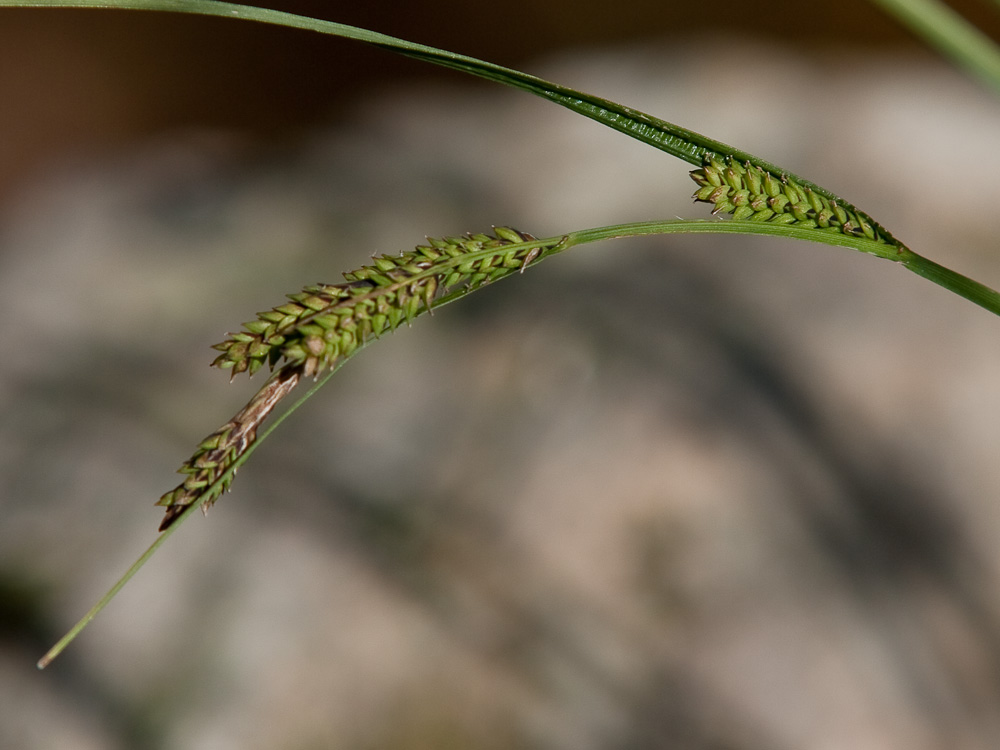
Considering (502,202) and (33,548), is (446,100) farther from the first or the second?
(33,548)

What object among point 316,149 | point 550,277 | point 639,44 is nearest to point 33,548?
point 550,277


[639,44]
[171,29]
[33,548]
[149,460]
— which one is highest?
[639,44]

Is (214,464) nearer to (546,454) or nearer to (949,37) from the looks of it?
(949,37)

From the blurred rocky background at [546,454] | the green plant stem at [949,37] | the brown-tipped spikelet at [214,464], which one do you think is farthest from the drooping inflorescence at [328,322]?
the blurred rocky background at [546,454]

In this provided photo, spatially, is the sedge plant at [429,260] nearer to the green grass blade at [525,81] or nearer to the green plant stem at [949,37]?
the green grass blade at [525,81]

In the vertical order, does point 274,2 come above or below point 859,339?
above

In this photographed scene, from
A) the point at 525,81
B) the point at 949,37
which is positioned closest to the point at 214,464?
the point at 525,81
